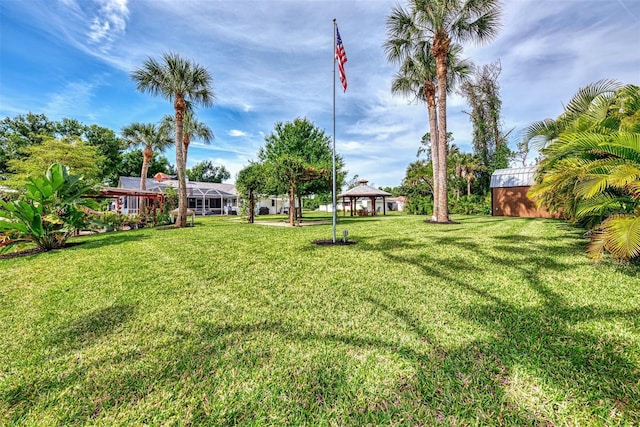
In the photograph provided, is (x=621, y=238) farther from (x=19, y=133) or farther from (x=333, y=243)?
(x=19, y=133)

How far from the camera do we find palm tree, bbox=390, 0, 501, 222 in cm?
1277

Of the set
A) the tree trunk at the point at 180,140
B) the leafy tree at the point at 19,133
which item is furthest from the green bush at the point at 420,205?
the leafy tree at the point at 19,133

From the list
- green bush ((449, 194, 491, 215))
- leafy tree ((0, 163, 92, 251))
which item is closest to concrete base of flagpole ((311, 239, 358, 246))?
leafy tree ((0, 163, 92, 251))

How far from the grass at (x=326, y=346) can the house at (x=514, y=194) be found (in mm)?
17640

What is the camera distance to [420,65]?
630 inches

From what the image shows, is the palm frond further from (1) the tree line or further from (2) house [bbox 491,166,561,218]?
(1) the tree line

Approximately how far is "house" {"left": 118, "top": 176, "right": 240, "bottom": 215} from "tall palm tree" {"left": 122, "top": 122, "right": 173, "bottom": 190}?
4.43m

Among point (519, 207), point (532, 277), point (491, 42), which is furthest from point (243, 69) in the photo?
point (519, 207)

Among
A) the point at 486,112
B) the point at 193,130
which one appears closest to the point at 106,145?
the point at 193,130

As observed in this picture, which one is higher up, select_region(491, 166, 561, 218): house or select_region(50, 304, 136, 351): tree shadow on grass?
select_region(491, 166, 561, 218): house

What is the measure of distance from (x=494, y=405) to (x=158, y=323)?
361cm

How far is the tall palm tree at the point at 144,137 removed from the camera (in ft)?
79.7

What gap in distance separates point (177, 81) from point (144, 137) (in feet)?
45.1

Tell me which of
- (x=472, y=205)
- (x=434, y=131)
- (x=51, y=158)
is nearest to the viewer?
(x=434, y=131)
